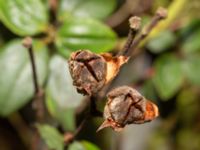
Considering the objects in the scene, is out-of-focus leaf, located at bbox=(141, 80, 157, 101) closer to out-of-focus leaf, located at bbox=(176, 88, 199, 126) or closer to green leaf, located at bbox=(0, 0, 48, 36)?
out-of-focus leaf, located at bbox=(176, 88, 199, 126)

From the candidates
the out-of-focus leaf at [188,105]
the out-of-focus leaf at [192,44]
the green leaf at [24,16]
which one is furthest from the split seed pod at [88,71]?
the out-of-focus leaf at [188,105]

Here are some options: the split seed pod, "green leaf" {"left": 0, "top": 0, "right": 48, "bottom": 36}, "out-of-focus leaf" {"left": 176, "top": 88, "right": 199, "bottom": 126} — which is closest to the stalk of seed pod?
the split seed pod

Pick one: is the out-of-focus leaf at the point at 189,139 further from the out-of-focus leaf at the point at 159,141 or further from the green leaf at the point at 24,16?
the green leaf at the point at 24,16

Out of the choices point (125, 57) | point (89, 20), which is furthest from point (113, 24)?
point (125, 57)

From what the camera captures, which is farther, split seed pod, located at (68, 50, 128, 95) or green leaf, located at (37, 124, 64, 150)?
green leaf, located at (37, 124, 64, 150)

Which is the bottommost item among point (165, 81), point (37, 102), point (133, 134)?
point (133, 134)

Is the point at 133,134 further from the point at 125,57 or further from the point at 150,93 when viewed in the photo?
the point at 125,57

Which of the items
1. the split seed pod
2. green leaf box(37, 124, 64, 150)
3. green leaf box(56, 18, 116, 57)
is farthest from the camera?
green leaf box(56, 18, 116, 57)
